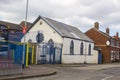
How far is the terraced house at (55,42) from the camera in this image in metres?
40.8

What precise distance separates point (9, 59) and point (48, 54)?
19147 mm

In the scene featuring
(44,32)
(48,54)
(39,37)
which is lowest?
(48,54)

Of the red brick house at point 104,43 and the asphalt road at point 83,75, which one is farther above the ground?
the red brick house at point 104,43

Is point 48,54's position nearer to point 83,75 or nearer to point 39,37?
point 39,37

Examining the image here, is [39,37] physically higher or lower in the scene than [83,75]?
higher

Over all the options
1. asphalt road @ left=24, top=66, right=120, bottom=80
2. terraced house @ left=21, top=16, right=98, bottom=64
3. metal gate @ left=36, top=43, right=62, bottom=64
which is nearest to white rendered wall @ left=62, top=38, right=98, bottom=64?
terraced house @ left=21, top=16, right=98, bottom=64

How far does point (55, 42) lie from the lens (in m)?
45.5

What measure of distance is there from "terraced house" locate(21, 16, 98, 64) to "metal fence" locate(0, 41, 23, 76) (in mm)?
16323

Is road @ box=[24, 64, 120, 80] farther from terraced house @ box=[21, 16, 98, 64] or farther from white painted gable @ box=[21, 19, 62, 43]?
white painted gable @ box=[21, 19, 62, 43]

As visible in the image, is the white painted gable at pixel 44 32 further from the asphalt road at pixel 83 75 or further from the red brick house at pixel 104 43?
the red brick house at pixel 104 43

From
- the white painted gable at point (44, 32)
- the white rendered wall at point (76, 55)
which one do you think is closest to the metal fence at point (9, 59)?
the white rendered wall at point (76, 55)

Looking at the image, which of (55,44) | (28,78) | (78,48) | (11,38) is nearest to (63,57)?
(55,44)

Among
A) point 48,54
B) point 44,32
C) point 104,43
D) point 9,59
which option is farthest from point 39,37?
point 9,59

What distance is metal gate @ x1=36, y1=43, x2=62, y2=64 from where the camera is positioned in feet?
126
